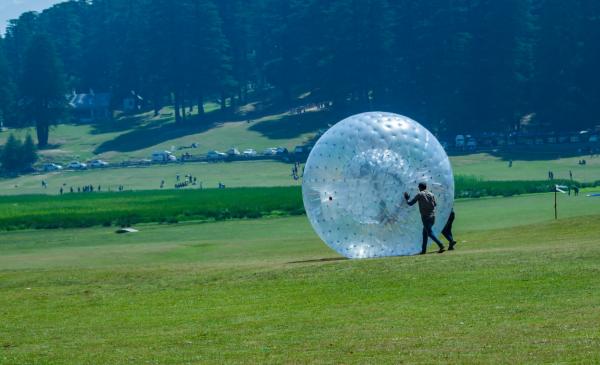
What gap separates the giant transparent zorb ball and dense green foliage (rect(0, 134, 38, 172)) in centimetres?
11430

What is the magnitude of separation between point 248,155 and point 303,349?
4449 inches

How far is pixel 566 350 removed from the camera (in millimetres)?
17828

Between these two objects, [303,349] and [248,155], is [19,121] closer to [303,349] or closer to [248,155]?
[248,155]

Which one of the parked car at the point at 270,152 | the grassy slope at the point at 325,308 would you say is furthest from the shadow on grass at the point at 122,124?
the grassy slope at the point at 325,308

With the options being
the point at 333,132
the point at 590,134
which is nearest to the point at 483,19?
the point at 590,134

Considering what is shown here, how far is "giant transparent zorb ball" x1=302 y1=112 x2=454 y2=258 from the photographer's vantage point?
29.5 m

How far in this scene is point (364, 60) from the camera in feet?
472

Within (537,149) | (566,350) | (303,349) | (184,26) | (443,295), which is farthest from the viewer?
(184,26)

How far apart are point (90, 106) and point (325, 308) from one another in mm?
163706

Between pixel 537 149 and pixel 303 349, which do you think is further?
pixel 537 149

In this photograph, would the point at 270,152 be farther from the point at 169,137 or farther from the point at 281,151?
the point at 169,137

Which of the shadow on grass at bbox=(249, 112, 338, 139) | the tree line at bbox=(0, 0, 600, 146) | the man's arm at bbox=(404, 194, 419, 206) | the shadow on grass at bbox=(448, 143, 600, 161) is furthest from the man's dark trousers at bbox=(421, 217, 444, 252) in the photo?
the shadow on grass at bbox=(249, 112, 338, 139)

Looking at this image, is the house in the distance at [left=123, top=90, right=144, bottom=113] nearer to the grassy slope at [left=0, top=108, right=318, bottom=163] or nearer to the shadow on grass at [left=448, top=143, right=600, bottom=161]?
the grassy slope at [left=0, top=108, right=318, bottom=163]

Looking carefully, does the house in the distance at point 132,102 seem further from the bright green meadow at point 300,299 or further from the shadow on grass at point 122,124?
the bright green meadow at point 300,299
